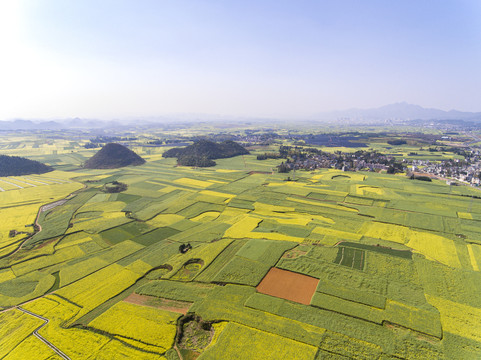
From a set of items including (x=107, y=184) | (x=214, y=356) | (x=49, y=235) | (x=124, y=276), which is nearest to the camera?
(x=214, y=356)

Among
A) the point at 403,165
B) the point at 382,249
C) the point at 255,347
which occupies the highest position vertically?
the point at 403,165

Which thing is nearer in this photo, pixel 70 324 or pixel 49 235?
pixel 70 324

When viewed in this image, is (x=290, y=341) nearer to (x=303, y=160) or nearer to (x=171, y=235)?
(x=171, y=235)

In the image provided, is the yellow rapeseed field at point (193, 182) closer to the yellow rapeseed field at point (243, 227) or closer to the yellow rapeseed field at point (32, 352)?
the yellow rapeseed field at point (243, 227)

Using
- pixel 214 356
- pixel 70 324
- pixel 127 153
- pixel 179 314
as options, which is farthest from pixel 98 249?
pixel 127 153

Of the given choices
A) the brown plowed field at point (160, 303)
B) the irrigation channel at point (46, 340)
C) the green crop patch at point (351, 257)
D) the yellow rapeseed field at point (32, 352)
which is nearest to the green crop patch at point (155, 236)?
the brown plowed field at point (160, 303)

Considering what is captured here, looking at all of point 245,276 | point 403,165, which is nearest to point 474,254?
point 245,276

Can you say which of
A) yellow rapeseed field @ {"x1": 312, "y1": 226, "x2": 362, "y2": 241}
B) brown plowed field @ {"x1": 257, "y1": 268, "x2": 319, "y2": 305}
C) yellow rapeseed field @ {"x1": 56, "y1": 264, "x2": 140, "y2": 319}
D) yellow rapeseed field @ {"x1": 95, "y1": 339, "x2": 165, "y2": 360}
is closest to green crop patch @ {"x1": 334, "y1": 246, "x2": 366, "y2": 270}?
yellow rapeseed field @ {"x1": 312, "y1": 226, "x2": 362, "y2": 241}

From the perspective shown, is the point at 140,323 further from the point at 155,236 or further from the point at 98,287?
the point at 155,236
